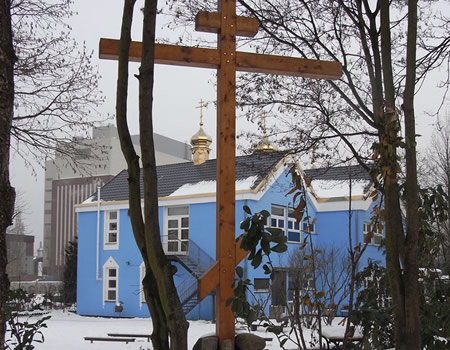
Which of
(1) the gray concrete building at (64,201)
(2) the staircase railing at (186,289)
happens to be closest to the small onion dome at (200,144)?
(2) the staircase railing at (186,289)

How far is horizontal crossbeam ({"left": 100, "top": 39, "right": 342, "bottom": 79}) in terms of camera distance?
455 cm

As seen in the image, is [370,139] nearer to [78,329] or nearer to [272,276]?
[272,276]

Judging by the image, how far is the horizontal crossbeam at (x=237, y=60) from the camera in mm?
4547

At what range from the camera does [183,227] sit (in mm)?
26250

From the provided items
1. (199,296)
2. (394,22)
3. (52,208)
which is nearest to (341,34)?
(394,22)

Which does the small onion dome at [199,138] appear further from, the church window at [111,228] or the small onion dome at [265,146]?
the small onion dome at [265,146]

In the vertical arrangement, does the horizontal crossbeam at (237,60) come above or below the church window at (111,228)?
above

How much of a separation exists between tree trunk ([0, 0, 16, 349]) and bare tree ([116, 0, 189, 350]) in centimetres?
53

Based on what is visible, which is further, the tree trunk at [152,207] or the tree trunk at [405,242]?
the tree trunk at [405,242]

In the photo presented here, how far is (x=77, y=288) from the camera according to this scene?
93.8ft

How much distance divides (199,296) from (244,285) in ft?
2.35

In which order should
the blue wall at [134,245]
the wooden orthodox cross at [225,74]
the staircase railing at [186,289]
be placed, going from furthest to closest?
the blue wall at [134,245], the staircase railing at [186,289], the wooden orthodox cross at [225,74]

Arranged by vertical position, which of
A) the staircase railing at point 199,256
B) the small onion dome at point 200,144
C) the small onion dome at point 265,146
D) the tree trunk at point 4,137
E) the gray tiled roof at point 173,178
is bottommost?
the staircase railing at point 199,256

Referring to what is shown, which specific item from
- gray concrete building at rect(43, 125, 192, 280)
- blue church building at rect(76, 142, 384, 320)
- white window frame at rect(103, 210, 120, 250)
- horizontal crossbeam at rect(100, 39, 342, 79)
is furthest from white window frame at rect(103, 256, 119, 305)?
gray concrete building at rect(43, 125, 192, 280)
